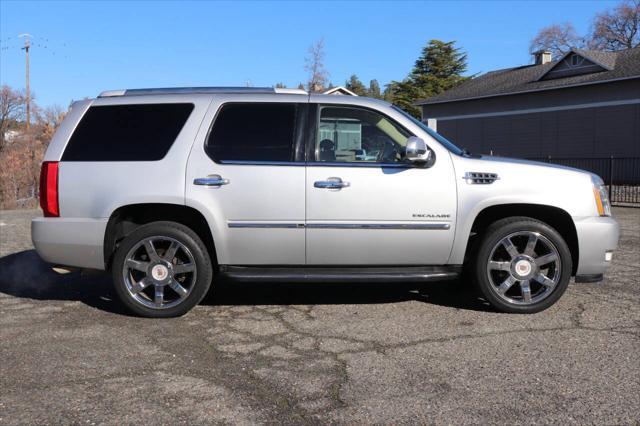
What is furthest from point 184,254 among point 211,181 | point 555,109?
point 555,109

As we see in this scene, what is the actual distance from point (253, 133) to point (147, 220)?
1215 mm

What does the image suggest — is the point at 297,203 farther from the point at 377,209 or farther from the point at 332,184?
the point at 377,209

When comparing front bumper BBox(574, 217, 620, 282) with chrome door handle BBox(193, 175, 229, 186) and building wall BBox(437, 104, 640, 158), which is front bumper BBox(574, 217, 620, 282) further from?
building wall BBox(437, 104, 640, 158)

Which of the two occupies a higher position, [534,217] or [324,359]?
[534,217]

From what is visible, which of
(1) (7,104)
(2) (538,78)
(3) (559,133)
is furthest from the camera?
A: (1) (7,104)

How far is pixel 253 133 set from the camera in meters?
5.22

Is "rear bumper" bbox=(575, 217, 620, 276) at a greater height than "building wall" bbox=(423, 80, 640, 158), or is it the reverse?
"building wall" bbox=(423, 80, 640, 158)

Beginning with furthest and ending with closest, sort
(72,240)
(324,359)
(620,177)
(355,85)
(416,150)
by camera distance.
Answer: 1. (355,85)
2. (620,177)
3. (72,240)
4. (416,150)
5. (324,359)

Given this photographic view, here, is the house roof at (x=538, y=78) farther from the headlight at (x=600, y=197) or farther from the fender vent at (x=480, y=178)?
the fender vent at (x=480, y=178)

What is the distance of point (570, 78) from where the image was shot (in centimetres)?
2792

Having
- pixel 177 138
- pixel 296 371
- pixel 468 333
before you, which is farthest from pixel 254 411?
pixel 177 138

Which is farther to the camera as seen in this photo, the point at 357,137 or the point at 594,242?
the point at 357,137

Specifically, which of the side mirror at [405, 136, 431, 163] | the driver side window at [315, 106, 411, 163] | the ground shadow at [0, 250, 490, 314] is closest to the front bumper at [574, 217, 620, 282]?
the ground shadow at [0, 250, 490, 314]

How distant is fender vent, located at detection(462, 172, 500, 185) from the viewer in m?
5.08
